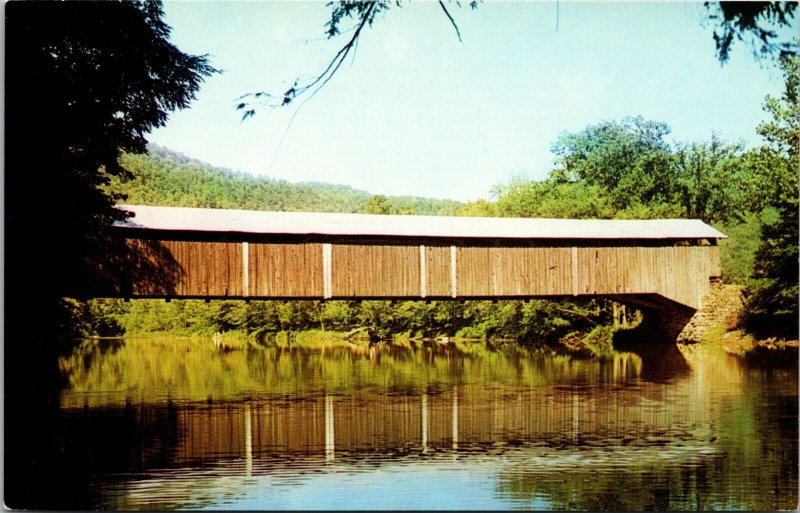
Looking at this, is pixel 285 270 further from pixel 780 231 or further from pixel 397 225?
pixel 780 231

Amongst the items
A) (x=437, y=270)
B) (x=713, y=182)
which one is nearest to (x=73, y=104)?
(x=437, y=270)

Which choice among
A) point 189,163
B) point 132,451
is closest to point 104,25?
point 189,163

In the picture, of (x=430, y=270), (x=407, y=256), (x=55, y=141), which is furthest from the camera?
(x=430, y=270)

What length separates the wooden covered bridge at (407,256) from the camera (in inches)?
654

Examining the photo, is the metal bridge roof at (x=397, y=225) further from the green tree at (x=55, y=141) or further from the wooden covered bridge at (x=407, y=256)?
the green tree at (x=55, y=141)

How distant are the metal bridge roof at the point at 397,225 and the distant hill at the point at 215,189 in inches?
12.5

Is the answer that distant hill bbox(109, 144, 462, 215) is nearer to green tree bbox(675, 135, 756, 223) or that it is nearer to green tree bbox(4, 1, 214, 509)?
Answer: green tree bbox(4, 1, 214, 509)

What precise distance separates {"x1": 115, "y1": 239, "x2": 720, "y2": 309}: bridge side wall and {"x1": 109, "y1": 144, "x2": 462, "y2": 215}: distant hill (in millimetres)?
978

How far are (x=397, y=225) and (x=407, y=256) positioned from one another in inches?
26.4

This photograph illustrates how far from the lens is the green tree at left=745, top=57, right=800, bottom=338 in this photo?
9.26 m

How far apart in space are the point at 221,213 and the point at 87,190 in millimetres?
6909

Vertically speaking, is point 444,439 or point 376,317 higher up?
point 376,317

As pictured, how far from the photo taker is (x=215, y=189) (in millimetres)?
16484

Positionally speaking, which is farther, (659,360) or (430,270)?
(430,270)
